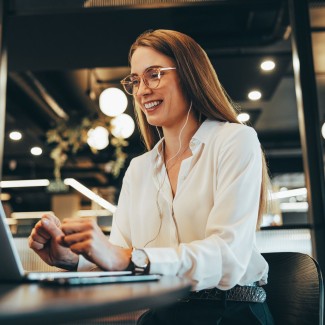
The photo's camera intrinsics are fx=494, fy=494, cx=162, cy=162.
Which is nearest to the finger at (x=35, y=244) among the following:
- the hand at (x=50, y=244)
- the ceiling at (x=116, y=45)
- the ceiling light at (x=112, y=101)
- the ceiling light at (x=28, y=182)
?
the hand at (x=50, y=244)

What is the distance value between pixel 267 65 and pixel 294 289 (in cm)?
420

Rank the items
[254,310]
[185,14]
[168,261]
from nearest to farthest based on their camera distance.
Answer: [168,261] < [254,310] < [185,14]

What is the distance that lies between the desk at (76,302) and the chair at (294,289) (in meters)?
0.50

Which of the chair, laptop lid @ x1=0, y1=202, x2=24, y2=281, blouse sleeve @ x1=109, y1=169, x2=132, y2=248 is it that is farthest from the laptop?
blouse sleeve @ x1=109, y1=169, x2=132, y2=248

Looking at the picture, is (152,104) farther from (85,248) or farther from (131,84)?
(85,248)

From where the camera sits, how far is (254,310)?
3.99ft

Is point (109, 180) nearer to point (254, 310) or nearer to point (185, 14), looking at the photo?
point (185, 14)

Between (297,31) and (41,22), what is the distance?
1.97 meters

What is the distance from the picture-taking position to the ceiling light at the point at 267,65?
16.6 ft

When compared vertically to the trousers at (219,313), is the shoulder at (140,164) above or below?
above

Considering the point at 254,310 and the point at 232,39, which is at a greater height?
the point at 232,39

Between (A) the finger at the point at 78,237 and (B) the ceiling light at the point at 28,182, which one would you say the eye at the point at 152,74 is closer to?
(A) the finger at the point at 78,237

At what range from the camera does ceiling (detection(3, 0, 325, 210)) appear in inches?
131

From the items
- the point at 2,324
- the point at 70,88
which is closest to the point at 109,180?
the point at 70,88
